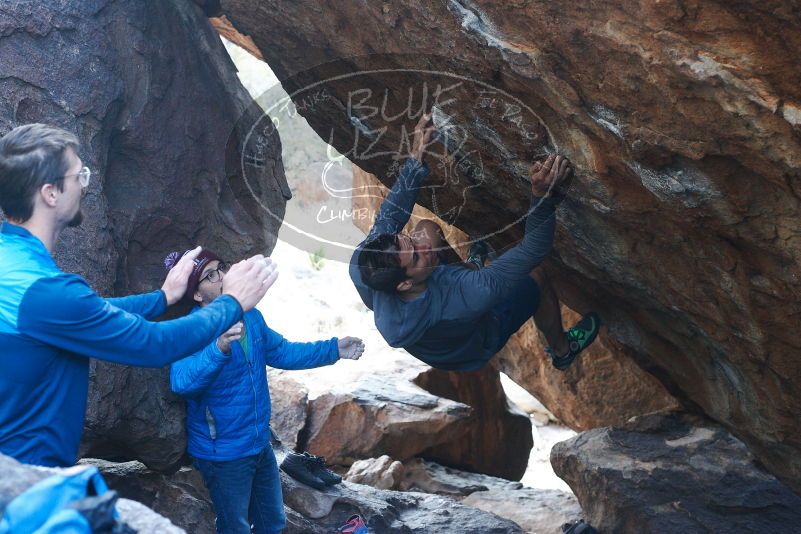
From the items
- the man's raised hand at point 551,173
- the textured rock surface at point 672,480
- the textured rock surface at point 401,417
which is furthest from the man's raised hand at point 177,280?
the textured rock surface at point 401,417

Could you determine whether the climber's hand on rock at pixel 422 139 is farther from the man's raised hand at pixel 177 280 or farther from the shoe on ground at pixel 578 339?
the shoe on ground at pixel 578 339

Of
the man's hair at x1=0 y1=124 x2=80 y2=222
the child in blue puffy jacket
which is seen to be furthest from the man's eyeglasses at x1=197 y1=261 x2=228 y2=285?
the man's hair at x1=0 y1=124 x2=80 y2=222

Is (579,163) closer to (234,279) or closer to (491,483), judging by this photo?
(234,279)

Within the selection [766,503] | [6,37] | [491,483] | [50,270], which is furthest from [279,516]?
[491,483]

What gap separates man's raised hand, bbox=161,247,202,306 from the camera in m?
3.56

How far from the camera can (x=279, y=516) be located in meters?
4.24

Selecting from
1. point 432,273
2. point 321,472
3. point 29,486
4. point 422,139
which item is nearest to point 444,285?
point 432,273

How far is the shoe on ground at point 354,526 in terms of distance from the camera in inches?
185

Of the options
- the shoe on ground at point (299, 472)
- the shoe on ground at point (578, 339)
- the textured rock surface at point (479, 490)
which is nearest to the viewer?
the shoe on ground at point (299, 472)

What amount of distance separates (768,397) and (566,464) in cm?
179

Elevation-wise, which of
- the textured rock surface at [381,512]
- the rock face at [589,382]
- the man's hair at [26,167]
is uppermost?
the man's hair at [26,167]

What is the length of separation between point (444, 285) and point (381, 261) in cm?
37

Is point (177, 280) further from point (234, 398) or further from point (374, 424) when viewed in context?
point (374, 424)

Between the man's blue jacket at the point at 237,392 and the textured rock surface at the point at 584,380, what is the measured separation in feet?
10.7
